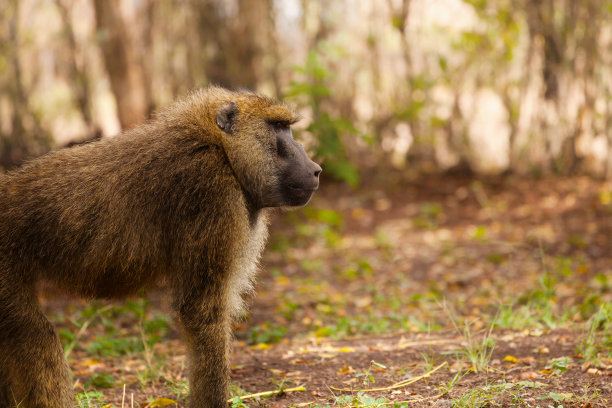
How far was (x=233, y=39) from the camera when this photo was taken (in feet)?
32.3

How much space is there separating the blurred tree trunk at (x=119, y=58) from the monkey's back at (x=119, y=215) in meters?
5.66

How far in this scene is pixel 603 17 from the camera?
30.7 ft

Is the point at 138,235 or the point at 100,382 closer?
the point at 138,235

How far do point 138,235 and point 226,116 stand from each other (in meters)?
0.81

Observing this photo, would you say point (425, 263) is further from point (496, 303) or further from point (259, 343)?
point (259, 343)

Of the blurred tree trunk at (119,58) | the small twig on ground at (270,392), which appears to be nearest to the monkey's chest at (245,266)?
the small twig on ground at (270,392)

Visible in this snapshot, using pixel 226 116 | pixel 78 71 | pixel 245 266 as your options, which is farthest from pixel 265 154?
pixel 78 71

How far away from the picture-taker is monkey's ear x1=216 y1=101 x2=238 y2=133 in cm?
360

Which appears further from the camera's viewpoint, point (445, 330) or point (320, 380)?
point (445, 330)

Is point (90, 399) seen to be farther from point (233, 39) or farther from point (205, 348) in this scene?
point (233, 39)

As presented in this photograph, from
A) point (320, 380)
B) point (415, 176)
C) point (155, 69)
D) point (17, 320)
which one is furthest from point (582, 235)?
point (155, 69)

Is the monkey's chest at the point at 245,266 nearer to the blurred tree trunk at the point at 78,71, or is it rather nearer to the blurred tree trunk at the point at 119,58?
the blurred tree trunk at the point at 119,58

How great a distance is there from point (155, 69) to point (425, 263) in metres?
8.05

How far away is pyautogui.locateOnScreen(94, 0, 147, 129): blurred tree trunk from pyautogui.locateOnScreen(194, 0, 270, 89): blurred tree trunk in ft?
4.08
